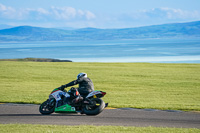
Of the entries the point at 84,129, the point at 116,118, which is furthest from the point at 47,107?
the point at 84,129

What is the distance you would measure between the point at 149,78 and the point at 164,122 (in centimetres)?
1876

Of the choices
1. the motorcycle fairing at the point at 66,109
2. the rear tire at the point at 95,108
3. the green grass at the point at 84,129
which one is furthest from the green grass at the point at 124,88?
the green grass at the point at 84,129

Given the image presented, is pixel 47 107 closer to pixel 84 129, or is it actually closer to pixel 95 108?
pixel 95 108

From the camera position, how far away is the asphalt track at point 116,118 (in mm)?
11312

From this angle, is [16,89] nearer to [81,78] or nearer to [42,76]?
[42,76]

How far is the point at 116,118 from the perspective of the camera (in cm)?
1225

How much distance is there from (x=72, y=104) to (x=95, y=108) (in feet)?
3.15

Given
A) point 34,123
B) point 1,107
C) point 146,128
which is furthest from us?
point 1,107

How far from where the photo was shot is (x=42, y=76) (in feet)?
104

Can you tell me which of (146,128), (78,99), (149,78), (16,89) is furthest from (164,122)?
(149,78)

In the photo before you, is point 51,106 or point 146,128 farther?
point 51,106

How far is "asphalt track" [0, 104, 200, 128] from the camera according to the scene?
445 inches

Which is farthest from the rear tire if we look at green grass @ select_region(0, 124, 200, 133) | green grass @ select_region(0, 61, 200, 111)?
green grass @ select_region(0, 61, 200, 111)

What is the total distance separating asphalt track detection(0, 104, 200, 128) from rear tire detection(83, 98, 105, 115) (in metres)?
0.20
